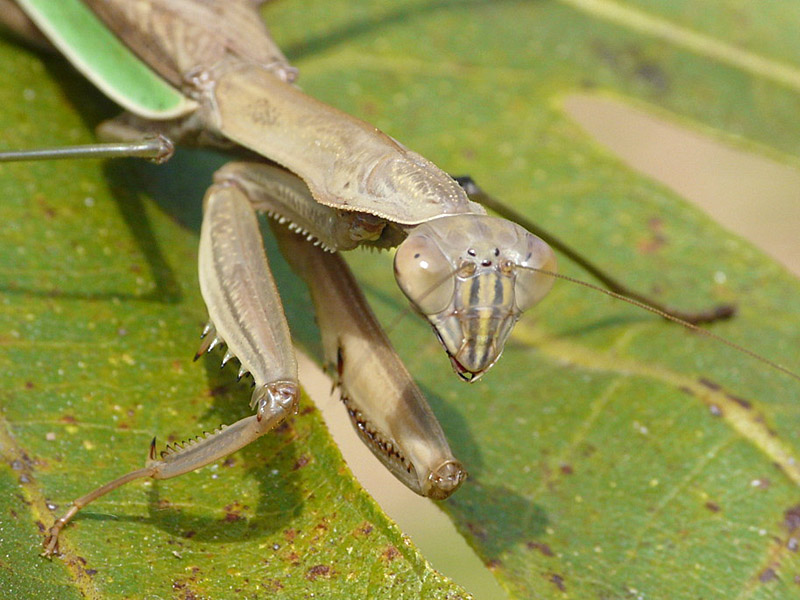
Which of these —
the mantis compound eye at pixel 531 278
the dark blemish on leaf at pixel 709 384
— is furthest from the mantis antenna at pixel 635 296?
the mantis compound eye at pixel 531 278

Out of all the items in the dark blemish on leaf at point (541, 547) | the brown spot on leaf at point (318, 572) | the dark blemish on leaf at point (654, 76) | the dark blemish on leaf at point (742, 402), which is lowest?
the dark blemish on leaf at point (541, 547)

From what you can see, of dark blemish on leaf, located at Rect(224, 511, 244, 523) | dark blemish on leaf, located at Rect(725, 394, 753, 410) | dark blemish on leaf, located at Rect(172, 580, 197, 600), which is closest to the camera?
dark blemish on leaf, located at Rect(172, 580, 197, 600)

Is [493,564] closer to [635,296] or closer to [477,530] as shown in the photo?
[477,530]

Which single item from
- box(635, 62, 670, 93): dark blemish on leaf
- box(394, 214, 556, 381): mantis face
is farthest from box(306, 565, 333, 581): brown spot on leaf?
box(635, 62, 670, 93): dark blemish on leaf

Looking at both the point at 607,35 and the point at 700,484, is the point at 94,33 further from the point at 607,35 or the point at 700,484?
the point at 700,484

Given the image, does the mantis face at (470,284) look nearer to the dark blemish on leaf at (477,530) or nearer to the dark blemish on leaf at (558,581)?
the dark blemish on leaf at (477,530)

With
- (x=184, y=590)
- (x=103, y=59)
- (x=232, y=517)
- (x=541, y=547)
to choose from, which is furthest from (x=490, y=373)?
(x=103, y=59)

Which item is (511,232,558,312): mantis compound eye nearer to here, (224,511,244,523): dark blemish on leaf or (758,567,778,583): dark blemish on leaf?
(224,511,244,523): dark blemish on leaf
